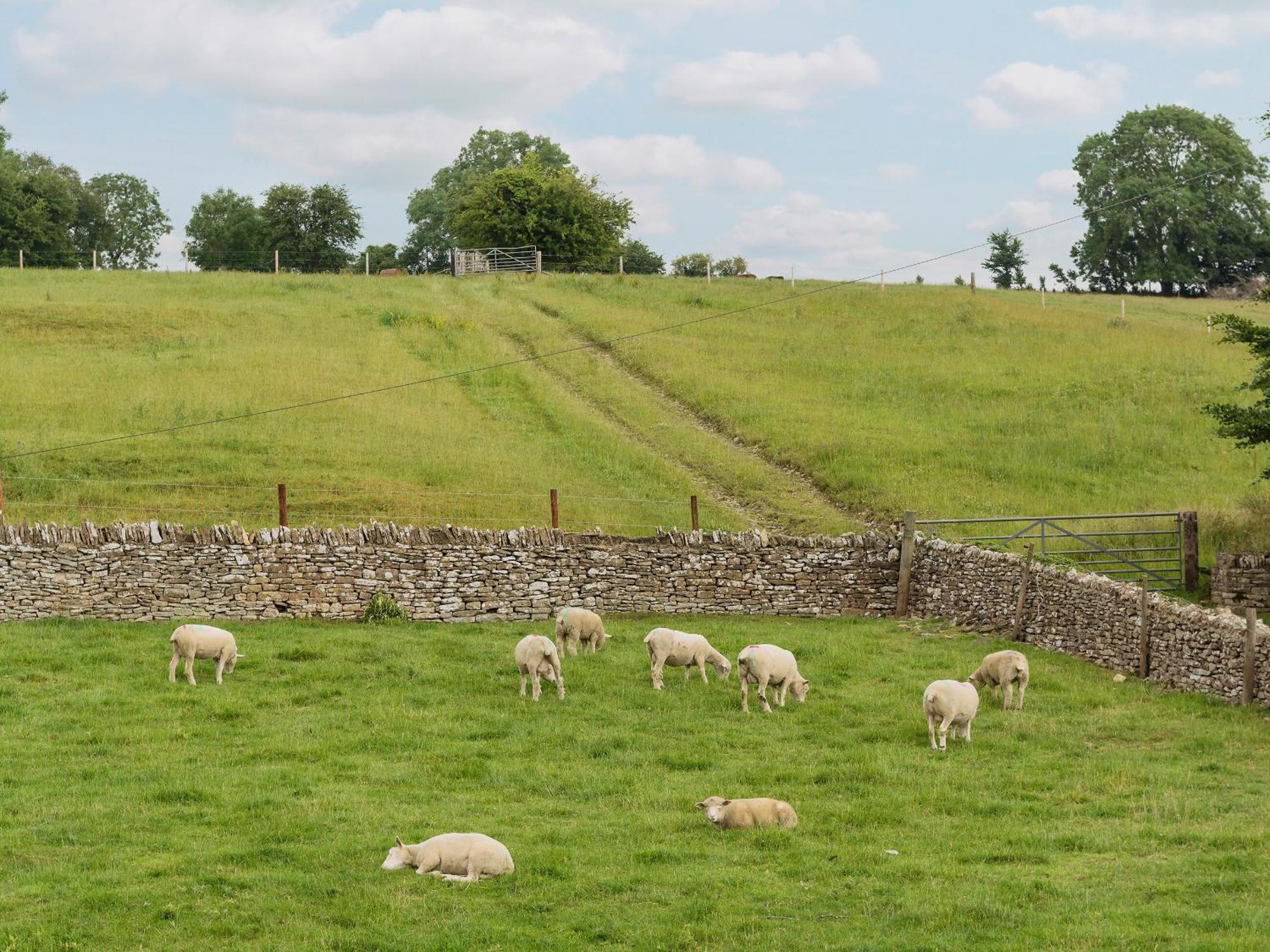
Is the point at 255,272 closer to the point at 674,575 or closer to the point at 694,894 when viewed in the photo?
the point at 674,575

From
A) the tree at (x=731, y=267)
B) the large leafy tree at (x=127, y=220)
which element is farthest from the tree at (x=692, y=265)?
the large leafy tree at (x=127, y=220)

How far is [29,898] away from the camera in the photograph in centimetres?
1034

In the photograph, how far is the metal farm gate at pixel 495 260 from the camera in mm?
72125

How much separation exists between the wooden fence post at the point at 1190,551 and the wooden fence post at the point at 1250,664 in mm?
9120

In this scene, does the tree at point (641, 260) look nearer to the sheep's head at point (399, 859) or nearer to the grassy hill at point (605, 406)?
the grassy hill at point (605, 406)

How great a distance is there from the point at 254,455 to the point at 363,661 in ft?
44.0

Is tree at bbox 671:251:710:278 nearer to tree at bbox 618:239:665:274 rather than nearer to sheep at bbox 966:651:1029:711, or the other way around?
tree at bbox 618:239:665:274

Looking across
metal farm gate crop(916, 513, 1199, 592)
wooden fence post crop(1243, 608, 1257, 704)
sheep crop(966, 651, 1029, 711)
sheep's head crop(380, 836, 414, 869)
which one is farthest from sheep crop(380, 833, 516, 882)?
metal farm gate crop(916, 513, 1199, 592)

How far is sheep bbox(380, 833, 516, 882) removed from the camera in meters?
10.8

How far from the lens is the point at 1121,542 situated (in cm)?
2727

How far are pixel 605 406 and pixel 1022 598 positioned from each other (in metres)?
21.1

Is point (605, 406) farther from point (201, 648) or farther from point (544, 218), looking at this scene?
point (544, 218)

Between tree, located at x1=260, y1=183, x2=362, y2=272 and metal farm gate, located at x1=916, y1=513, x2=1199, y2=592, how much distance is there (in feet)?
198

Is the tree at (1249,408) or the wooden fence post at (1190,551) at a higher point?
the tree at (1249,408)
